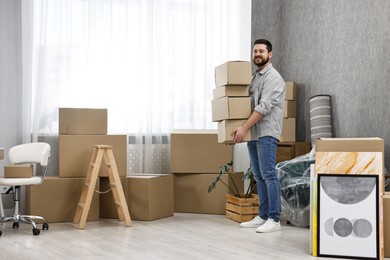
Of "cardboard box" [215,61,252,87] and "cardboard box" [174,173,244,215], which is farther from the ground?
"cardboard box" [215,61,252,87]

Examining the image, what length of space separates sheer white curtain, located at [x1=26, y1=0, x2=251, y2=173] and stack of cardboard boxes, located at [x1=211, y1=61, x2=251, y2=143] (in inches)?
53.0

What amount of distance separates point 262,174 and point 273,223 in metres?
0.37

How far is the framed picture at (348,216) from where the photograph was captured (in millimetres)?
3646

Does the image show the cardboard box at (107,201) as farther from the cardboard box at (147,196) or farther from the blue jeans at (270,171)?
the blue jeans at (270,171)

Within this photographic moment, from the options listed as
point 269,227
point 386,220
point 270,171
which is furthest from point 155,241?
point 386,220

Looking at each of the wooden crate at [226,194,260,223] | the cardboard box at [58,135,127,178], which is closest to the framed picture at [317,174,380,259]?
the wooden crate at [226,194,260,223]

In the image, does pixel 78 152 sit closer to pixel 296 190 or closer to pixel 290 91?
pixel 296 190

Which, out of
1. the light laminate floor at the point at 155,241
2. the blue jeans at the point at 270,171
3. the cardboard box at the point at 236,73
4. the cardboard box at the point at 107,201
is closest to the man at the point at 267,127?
the blue jeans at the point at 270,171

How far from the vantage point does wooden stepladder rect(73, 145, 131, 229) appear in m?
4.91

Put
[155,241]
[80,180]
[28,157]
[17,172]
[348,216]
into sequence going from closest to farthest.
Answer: [348,216], [155,241], [17,172], [28,157], [80,180]

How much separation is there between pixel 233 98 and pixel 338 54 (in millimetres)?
1361

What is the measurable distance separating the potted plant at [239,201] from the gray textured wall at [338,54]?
93 cm

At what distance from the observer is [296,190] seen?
4871 mm

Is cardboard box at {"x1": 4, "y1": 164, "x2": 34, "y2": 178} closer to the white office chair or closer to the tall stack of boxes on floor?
the white office chair
